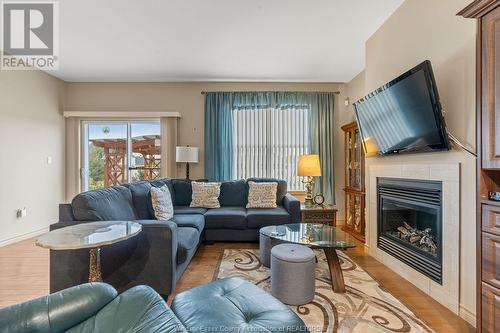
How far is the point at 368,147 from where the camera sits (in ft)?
10.1

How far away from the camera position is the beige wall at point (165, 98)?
184 inches

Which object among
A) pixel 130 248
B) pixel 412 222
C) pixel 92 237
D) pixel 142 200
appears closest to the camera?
pixel 92 237

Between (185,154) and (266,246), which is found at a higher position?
(185,154)

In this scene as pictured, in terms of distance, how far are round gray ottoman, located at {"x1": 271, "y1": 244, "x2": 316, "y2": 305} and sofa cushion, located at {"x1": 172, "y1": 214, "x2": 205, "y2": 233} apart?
4.02ft

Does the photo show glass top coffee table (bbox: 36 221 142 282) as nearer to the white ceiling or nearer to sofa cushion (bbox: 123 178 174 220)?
sofa cushion (bbox: 123 178 174 220)

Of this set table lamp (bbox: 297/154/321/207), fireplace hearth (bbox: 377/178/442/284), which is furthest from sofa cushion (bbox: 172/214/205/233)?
fireplace hearth (bbox: 377/178/442/284)

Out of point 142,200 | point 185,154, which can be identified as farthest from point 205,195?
point 142,200

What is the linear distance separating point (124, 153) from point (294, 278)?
4.11m

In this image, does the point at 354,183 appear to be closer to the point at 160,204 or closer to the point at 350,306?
the point at 350,306

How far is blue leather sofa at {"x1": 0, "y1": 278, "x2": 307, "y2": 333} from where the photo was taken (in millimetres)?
950

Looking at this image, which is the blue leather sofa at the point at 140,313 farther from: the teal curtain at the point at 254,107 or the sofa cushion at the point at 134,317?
the teal curtain at the point at 254,107

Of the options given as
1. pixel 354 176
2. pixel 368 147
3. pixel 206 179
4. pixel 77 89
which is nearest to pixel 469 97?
pixel 368 147

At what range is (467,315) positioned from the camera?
5.97 feet

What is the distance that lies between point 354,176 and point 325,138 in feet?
3.15
